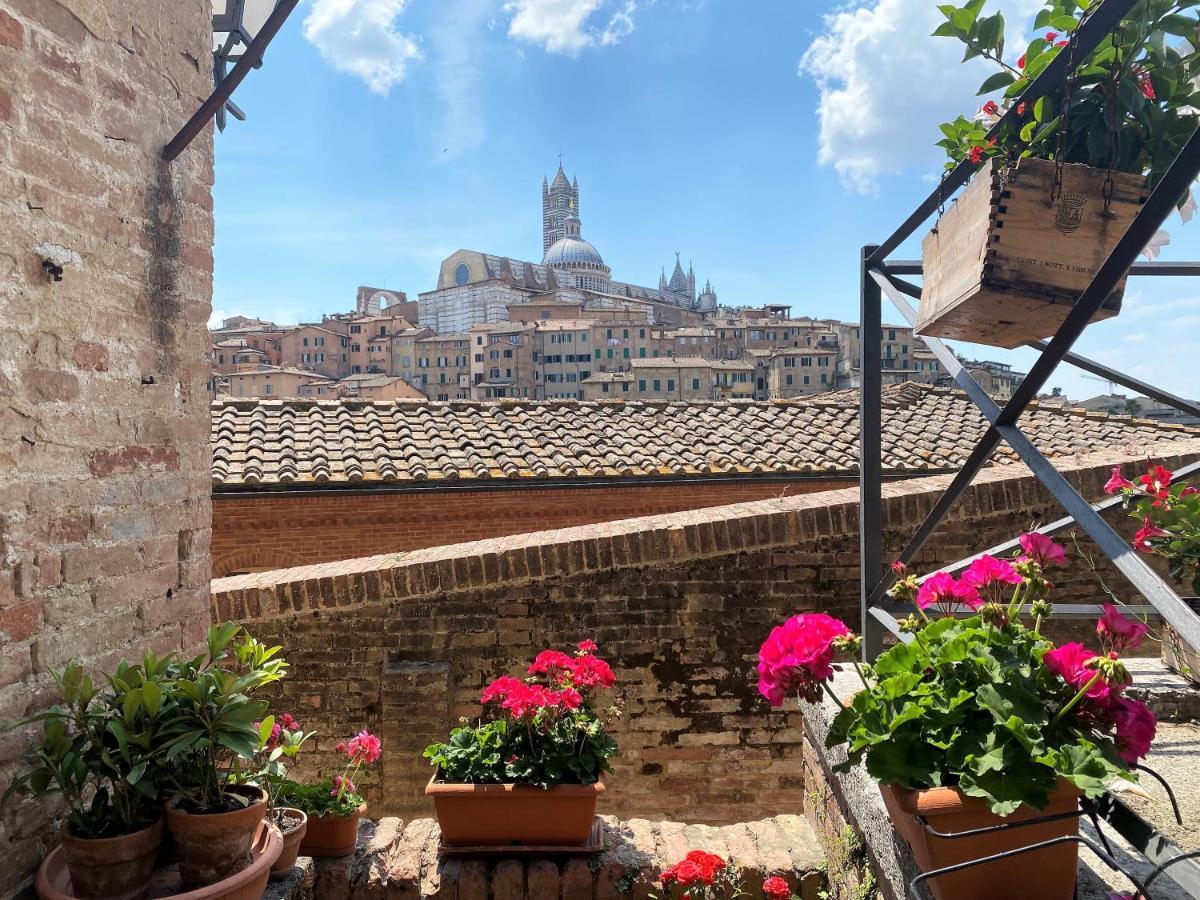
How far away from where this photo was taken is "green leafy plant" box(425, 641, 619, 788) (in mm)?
3055

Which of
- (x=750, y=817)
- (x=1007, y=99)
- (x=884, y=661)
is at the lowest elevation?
(x=750, y=817)

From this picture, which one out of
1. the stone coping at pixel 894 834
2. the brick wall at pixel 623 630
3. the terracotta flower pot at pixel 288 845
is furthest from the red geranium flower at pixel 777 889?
the brick wall at pixel 623 630

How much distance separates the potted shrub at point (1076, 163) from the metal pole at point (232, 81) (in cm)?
209

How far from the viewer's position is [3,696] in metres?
2.04

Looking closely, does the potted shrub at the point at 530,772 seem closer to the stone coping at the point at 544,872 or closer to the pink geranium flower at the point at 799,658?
the stone coping at the point at 544,872

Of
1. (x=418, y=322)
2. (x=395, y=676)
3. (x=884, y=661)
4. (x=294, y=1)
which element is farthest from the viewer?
(x=418, y=322)

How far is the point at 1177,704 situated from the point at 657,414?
365 inches

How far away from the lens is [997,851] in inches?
67.0

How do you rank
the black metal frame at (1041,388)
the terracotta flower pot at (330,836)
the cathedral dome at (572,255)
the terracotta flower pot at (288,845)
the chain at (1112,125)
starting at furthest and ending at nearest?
the cathedral dome at (572,255), the terracotta flower pot at (330,836), the terracotta flower pot at (288,845), the chain at (1112,125), the black metal frame at (1041,388)

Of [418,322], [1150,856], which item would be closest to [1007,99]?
[1150,856]

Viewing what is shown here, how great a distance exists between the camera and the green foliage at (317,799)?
3.12 metres

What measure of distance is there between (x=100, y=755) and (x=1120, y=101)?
2.86m

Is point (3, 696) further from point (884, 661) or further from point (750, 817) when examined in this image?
point (750, 817)

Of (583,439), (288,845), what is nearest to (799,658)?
(288,845)
